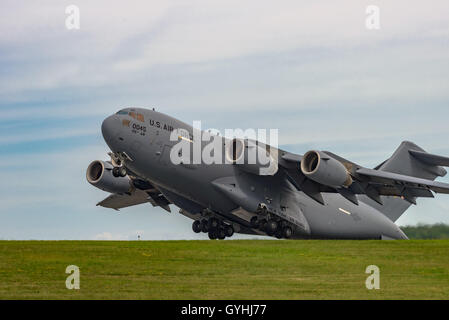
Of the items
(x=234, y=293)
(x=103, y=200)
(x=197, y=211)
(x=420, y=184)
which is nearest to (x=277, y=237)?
(x=197, y=211)

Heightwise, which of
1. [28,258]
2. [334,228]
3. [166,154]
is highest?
[166,154]

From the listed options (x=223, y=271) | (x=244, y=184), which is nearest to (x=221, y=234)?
(x=244, y=184)

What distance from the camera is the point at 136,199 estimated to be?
40719 millimetres

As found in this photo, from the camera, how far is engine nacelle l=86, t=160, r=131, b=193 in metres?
36.4

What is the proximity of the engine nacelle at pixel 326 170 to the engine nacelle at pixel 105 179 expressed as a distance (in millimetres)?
9574

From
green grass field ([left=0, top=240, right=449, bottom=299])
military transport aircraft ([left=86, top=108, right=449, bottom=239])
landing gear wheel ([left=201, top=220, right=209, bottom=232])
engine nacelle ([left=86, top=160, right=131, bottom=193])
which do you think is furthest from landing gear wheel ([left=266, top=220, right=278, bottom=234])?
engine nacelle ([left=86, top=160, right=131, bottom=193])

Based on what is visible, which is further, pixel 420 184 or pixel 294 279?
pixel 420 184

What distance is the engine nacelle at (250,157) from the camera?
3241cm

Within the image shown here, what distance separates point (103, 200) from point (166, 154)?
11.3 metres

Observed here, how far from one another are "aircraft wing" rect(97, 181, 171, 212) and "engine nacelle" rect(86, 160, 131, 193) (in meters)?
1.11

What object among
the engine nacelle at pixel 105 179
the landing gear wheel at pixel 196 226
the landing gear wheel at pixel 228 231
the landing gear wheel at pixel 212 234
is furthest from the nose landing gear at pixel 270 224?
the engine nacelle at pixel 105 179

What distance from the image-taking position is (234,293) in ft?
53.0

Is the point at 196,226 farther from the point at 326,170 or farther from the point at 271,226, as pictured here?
the point at 326,170

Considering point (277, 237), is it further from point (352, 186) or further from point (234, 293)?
point (234, 293)
